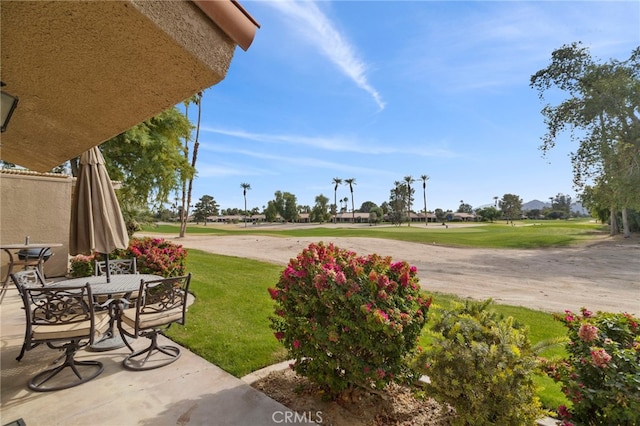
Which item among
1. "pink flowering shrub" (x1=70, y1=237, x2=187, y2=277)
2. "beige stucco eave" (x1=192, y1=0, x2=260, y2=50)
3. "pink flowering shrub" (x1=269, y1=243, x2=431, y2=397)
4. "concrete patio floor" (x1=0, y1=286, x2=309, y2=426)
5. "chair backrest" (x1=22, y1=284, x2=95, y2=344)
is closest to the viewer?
"beige stucco eave" (x1=192, y1=0, x2=260, y2=50)

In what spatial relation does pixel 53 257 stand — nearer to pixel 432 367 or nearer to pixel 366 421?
pixel 366 421

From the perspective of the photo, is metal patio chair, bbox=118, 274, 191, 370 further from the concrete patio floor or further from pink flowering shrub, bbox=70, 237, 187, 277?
pink flowering shrub, bbox=70, 237, 187, 277

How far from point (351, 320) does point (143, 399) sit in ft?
7.58

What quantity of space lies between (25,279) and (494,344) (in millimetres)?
6099

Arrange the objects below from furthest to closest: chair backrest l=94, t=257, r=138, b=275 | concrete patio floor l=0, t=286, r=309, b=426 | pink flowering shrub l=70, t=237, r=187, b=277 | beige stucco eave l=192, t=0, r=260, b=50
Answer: pink flowering shrub l=70, t=237, r=187, b=277 < chair backrest l=94, t=257, r=138, b=275 < concrete patio floor l=0, t=286, r=309, b=426 < beige stucco eave l=192, t=0, r=260, b=50

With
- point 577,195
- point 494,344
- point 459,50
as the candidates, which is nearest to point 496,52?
point 459,50

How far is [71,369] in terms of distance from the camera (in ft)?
12.3

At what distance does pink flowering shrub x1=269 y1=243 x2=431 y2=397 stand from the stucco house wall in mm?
10251

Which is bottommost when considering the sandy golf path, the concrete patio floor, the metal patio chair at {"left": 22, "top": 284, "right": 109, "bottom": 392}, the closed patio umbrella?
the sandy golf path

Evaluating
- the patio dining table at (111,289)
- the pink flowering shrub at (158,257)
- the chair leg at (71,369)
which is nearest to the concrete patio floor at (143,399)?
the chair leg at (71,369)

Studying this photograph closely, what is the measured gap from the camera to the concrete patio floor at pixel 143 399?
278 cm

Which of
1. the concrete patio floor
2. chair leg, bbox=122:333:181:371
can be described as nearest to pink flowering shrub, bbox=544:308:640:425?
the concrete patio floor

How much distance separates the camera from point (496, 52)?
7.52 meters

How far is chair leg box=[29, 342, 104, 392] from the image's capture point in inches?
132
